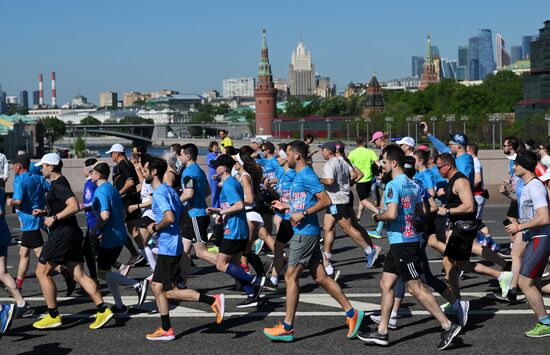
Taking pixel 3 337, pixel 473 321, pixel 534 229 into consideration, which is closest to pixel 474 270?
pixel 473 321

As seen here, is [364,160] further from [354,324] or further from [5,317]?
[5,317]

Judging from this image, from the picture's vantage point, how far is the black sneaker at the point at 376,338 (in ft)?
28.3

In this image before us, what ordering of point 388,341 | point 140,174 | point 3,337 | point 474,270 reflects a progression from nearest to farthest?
point 388,341 → point 3,337 → point 474,270 → point 140,174

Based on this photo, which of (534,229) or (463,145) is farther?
(463,145)

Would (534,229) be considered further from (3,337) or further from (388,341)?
(3,337)

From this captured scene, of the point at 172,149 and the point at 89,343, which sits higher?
the point at 172,149

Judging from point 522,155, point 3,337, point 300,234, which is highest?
point 522,155

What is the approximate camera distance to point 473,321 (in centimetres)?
962

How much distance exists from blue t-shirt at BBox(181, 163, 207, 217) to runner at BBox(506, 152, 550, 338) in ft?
13.7

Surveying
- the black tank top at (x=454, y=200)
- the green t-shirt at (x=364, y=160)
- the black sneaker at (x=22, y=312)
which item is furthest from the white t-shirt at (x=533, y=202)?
the green t-shirt at (x=364, y=160)

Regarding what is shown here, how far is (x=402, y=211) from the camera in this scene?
346 inches

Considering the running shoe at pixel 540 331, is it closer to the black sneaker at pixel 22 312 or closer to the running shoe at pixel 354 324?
the running shoe at pixel 354 324

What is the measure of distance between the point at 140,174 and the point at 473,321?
6879 mm

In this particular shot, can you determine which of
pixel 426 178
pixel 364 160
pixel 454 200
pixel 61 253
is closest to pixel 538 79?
pixel 364 160
